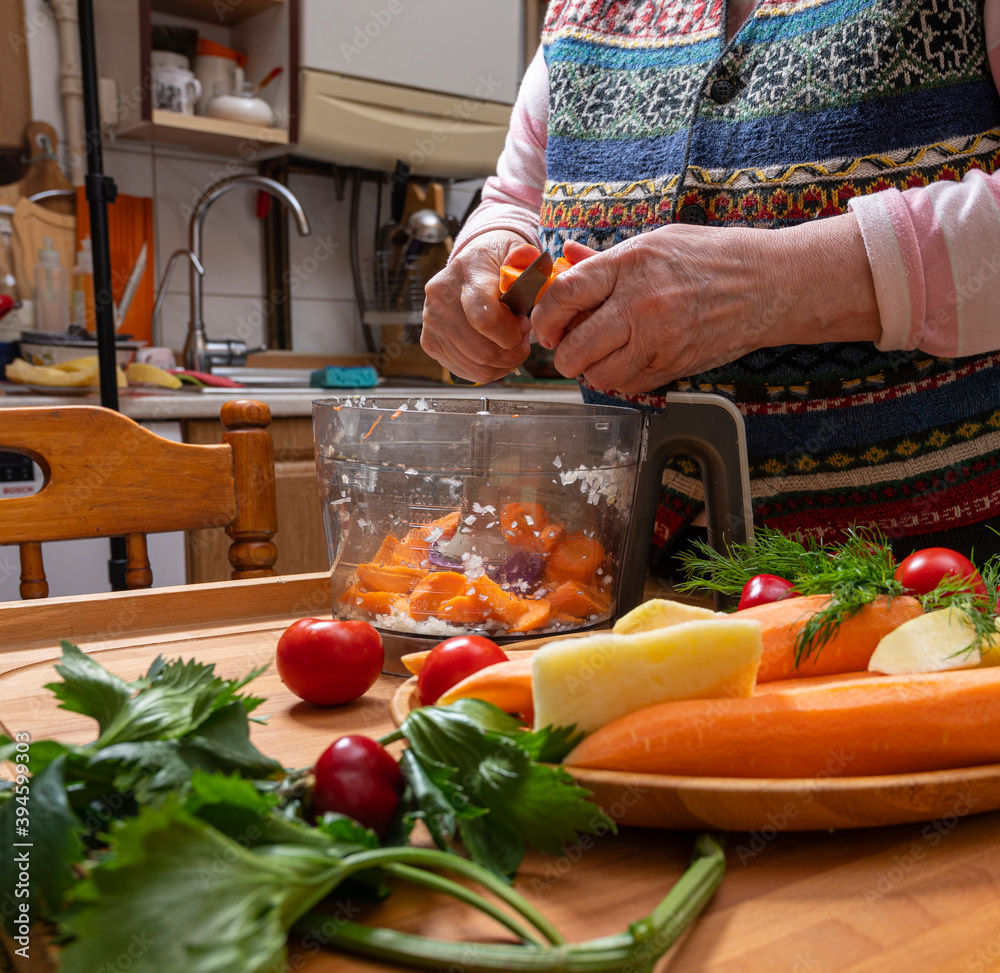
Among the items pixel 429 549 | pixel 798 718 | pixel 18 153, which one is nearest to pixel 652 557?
pixel 429 549

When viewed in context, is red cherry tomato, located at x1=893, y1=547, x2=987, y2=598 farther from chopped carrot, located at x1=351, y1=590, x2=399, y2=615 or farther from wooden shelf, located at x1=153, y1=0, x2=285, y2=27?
wooden shelf, located at x1=153, y1=0, x2=285, y2=27

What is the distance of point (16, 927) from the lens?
34 centimetres

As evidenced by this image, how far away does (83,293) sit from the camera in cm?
231

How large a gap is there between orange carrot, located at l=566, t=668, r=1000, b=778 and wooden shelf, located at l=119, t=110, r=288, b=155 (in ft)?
7.21

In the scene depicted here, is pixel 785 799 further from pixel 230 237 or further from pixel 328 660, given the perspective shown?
pixel 230 237

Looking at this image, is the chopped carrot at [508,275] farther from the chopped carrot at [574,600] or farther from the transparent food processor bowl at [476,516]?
the chopped carrot at [574,600]

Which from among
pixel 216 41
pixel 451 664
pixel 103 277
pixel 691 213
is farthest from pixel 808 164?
pixel 216 41

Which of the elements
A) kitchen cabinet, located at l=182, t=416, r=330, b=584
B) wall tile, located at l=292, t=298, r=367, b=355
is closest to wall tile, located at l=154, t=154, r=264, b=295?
wall tile, located at l=292, t=298, r=367, b=355

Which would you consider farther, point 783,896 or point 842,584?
point 842,584

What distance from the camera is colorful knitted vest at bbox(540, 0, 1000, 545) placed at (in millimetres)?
821

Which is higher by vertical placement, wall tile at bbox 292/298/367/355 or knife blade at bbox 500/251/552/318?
knife blade at bbox 500/251/552/318

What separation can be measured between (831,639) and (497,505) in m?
0.25

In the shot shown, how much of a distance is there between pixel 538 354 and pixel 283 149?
0.86 metres

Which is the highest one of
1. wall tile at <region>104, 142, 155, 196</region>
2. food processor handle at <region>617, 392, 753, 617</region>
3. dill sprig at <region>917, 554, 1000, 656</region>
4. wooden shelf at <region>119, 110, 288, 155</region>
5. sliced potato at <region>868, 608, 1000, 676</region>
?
wooden shelf at <region>119, 110, 288, 155</region>
